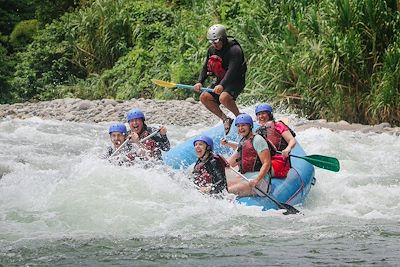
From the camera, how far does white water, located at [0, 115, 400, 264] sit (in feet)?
21.8

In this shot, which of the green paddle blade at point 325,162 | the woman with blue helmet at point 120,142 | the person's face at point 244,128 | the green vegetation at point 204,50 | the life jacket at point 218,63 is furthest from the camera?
the green vegetation at point 204,50

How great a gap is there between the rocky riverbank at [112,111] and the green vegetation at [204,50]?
0.86 meters

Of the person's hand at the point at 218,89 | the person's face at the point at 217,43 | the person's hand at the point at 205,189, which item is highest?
the person's face at the point at 217,43

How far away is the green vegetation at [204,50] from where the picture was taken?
1266 cm

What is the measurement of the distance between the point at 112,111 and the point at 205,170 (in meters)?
7.23

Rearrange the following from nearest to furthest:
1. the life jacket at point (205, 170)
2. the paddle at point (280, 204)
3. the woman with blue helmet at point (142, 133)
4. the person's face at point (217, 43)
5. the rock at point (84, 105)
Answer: the paddle at point (280, 204) → the life jacket at point (205, 170) → the woman with blue helmet at point (142, 133) → the person's face at point (217, 43) → the rock at point (84, 105)

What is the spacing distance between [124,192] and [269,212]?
4.16 ft

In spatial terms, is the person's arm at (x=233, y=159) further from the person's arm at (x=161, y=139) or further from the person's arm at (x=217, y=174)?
the person's arm at (x=161, y=139)

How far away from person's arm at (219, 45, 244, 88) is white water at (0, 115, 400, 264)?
142 cm

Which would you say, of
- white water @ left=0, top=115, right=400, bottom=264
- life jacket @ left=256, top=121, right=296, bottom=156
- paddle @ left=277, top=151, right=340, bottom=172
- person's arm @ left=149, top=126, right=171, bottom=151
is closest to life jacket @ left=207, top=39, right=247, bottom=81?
person's arm @ left=149, top=126, right=171, bottom=151

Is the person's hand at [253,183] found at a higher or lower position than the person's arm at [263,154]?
lower

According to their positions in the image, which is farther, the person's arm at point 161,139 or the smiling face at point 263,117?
the person's arm at point 161,139

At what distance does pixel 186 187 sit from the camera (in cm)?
786

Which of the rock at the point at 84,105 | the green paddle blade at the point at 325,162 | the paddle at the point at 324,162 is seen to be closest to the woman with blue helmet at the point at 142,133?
the paddle at the point at 324,162
